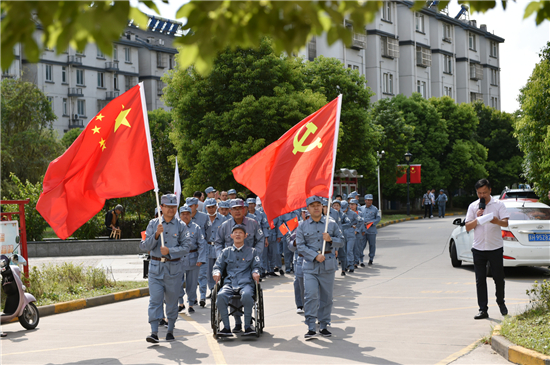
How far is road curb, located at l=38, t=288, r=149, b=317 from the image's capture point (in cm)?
1190

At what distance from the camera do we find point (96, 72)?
67500 mm

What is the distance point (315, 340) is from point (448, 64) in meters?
69.5

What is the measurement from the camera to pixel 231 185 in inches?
1029

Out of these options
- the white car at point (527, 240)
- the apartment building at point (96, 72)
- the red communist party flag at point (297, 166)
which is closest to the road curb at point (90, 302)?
the red communist party flag at point (297, 166)

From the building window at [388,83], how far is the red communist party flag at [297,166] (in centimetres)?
5480

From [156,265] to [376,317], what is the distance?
145 inches

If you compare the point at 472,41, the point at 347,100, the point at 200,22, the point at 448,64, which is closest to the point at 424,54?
the point at 448,64

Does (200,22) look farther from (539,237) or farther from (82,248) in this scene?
(82,248)

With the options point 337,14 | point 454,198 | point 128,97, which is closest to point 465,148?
point 454,198

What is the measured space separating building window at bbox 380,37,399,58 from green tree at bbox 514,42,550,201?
44856 millimetres

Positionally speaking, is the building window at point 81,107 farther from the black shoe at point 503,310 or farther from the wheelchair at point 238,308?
the black shoe at point 503,310

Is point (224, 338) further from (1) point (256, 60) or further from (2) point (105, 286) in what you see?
(1) point (256, 60)

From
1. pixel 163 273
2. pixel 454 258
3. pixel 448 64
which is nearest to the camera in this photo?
pixel 163 273

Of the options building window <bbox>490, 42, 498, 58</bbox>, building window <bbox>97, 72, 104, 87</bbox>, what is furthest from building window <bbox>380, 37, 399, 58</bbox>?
building window <bbox>97, 72, 104, 87</bbox>
